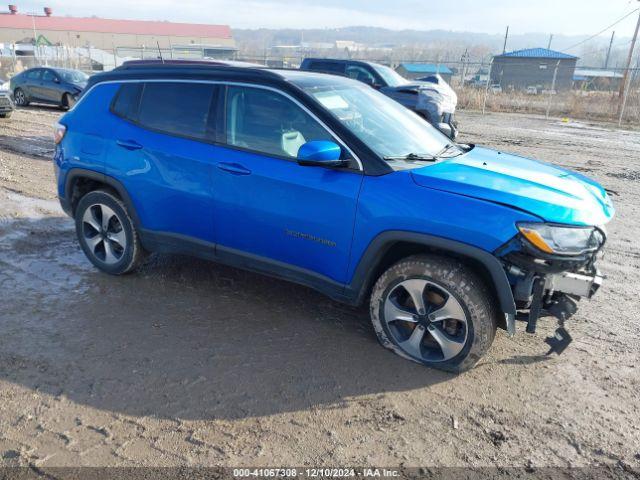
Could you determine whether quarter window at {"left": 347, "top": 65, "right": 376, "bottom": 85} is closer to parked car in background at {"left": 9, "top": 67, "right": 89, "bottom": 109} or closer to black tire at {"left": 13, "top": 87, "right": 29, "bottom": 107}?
parked car in background at {"left": 9, "top": 67, "right": 89, "bottom": 109}

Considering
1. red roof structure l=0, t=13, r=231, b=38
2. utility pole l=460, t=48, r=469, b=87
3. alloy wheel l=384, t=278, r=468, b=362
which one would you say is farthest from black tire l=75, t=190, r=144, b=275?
red roof structure l=0, t=13, r=231, b=38

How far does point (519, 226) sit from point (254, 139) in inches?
77.8

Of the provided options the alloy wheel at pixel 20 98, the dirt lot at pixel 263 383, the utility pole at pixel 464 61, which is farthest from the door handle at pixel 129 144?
the utility pole at pixel 464 61

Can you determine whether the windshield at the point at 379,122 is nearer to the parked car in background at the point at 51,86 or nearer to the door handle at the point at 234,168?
the door handle at the point at 234,168

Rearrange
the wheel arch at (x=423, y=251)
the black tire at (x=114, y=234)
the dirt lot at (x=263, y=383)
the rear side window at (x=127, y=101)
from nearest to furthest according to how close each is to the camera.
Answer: the dirt lot at (x=263, y=383), the wheel arch at (x=423, y=251), the rear side window at (x=127, y=101), the black tire at (x=114, y=234)

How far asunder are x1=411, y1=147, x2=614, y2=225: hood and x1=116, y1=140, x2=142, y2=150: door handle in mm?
2351

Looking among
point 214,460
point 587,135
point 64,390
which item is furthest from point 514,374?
point 587,135

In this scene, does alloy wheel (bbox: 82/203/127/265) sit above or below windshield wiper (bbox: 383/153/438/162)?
below

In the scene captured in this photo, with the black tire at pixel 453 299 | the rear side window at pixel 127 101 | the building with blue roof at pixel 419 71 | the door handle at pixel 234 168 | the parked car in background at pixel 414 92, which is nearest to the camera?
the black tire at pixel 453 299

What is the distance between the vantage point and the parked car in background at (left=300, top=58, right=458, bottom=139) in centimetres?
1100

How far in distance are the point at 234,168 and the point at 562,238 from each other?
227 centimetres

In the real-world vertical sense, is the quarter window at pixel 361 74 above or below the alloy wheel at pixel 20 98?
above

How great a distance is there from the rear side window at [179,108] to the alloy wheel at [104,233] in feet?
3.06

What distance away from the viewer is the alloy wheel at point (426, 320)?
10.9 feet
